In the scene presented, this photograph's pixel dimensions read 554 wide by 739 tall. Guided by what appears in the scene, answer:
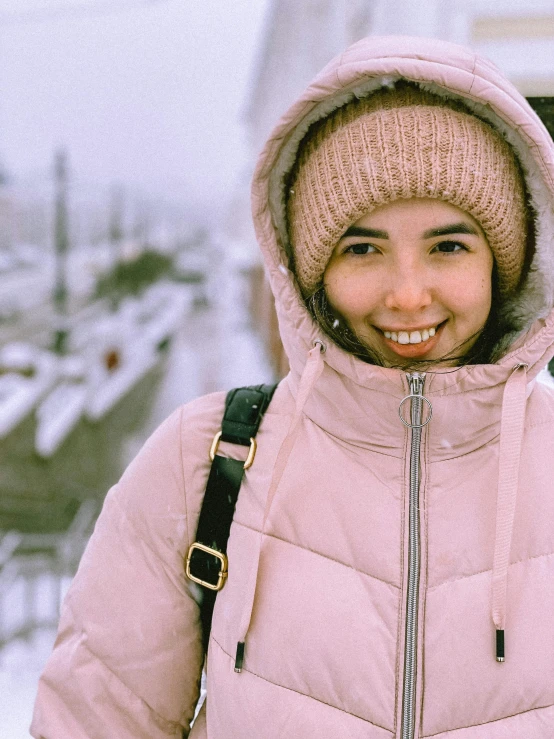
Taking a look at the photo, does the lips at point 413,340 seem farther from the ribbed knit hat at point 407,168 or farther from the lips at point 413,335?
the ribbed knit hat at point 407,168

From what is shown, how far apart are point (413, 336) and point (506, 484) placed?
0.25 m

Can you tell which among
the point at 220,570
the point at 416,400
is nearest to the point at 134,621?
the point at 220,570

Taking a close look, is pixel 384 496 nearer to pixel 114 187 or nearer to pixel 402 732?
pixel 402 732

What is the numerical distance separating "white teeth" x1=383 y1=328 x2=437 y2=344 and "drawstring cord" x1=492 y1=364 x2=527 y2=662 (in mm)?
136

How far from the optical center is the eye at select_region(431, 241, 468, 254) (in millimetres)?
912

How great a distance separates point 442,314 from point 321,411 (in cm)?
24

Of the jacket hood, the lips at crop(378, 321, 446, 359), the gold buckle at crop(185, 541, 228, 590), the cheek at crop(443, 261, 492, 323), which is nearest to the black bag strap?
the gold buckle at crop(185, 541, 228, 590)

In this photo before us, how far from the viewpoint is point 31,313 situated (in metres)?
13.8

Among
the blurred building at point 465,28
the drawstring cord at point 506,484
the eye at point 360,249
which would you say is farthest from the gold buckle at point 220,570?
the blurred building at point 465,28

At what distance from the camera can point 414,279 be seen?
2.89 feet

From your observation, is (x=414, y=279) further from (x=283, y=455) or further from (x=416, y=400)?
(x=283, y=455)

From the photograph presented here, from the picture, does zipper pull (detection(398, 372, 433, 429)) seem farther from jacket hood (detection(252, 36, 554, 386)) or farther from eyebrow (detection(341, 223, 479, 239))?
eyebrow (detection(341, 223, 479, 239))

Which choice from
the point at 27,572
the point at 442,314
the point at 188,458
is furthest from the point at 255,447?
the point at 27,572

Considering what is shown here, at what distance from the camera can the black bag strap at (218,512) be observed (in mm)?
935
